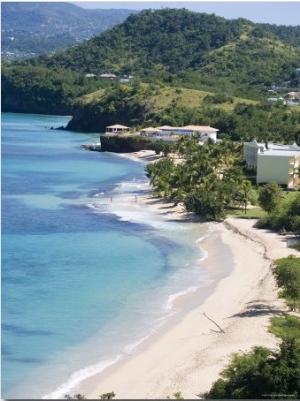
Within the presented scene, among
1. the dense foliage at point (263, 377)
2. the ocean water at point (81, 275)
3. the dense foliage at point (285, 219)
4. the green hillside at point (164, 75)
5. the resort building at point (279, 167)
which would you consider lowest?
the ocean water at point (81, 275)

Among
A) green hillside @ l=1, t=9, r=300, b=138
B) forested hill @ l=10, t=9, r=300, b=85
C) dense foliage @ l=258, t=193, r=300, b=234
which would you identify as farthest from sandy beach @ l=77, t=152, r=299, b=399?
forested hill @ l=10, t=9, r=300, b=85

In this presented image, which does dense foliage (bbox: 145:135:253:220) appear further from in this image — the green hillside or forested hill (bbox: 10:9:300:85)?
forested hill (bbox: 10:9:300:85)

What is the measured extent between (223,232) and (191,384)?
66.3 feet

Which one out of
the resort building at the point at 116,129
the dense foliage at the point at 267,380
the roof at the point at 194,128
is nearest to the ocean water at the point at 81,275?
the dense foliage at the point at 267,380

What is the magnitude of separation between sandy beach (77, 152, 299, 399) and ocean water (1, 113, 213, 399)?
25.9 inches

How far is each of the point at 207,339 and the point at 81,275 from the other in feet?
30.9

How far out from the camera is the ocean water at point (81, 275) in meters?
22.5

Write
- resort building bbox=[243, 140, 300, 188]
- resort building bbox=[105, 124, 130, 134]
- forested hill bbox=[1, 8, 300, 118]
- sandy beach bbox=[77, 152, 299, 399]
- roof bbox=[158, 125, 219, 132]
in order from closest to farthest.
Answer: sandy beach bbox=[77, 152, 299, 399] → resort building bbox=[243, 140, 300, 188] → roof bbox=[158, 125, 219, 132] → resort building bbox=[105, 124, 130, 134] → forested hill bbox=[1, 8, 300, 118]

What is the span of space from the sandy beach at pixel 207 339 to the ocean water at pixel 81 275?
0.66 meters

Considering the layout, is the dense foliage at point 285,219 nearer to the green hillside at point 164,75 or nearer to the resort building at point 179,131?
the green hillside at point 164,75

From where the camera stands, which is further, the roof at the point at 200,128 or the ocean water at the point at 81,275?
the roof at the point at 200,128

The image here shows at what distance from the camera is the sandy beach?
66.2 feet

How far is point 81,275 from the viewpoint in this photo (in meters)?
31.9

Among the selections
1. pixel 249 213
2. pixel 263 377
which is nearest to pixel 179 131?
pixel 249 213
